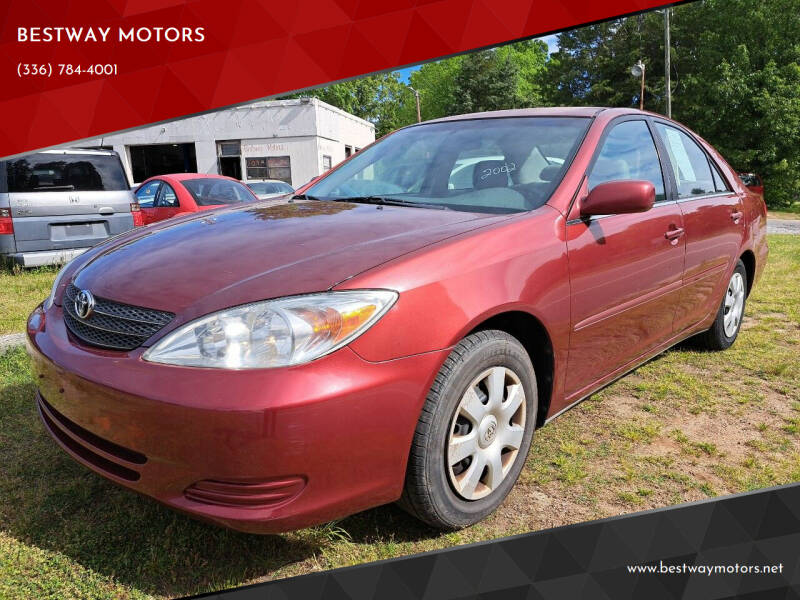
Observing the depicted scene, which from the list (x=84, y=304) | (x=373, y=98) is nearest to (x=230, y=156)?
(x=84, y=304)

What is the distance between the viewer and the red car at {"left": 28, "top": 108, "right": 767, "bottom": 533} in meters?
1.75

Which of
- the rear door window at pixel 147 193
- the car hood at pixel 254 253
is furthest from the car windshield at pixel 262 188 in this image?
the car hood at pixel 254 253

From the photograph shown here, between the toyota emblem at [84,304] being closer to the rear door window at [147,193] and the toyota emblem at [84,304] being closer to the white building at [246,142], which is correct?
the rear door window at [147,193]

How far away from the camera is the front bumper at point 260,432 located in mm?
1691

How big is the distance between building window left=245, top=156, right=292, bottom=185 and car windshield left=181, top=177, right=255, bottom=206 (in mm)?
19140

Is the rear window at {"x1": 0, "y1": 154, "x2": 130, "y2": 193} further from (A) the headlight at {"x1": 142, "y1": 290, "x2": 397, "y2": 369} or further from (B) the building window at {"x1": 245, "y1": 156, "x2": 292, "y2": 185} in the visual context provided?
(B) the building window at {"x1": 245, "y1": 156, "x2": 292, "y2": 185}

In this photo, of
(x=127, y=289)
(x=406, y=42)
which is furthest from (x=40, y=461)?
(x=406, y=42)

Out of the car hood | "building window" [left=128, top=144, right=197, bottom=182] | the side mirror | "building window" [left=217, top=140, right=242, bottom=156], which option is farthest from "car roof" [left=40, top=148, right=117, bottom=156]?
"building window" [left=128, top=144, right=197, bottom=182]

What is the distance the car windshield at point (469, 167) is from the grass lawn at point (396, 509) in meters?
1.20

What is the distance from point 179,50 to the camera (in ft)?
31.1

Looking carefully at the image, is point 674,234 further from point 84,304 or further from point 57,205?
point 57,205

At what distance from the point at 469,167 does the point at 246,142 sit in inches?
1058

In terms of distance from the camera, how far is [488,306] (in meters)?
2.11

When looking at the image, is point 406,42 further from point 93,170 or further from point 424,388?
point 424,388
